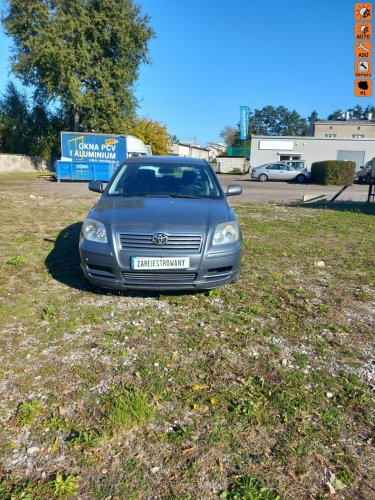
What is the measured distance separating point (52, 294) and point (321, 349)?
2.86 meters

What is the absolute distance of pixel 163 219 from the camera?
152 inches

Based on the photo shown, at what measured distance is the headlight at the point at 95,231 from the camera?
3821mm

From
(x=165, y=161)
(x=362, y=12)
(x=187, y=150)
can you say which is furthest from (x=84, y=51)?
(x=187, y=150)

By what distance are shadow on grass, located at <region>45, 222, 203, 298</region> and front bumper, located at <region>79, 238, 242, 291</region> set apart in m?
0.43

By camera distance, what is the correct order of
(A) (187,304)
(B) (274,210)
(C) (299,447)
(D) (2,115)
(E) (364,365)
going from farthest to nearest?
1. (D) (2,115)
2. (B) (274,210)
3. (A) (187,304)
4. (E) (364,365)
5. (C) (299,447)

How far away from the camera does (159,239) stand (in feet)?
12.0

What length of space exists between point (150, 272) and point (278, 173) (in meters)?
28.7

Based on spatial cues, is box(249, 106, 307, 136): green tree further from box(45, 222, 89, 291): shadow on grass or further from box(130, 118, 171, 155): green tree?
box(45, 222, 89, 291): shadow on grass

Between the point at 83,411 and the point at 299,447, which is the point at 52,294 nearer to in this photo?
the point at 83,411

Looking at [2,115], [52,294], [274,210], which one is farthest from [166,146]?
[52,294]

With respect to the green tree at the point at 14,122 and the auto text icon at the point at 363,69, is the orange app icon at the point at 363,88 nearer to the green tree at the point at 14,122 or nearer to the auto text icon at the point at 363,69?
the auto text icon at the point at 363,69

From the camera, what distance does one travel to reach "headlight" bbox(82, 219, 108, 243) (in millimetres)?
3821

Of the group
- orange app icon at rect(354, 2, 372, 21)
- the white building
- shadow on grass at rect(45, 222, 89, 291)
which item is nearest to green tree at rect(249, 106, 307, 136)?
the white building

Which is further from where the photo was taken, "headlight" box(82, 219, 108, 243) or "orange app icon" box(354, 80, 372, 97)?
"orange app icon" box(354, 80, 372, 97)
